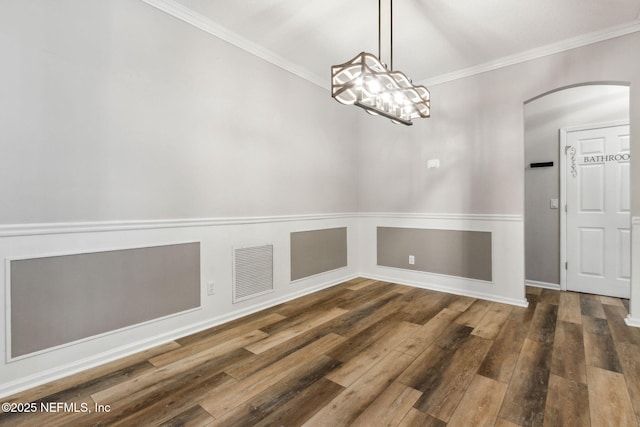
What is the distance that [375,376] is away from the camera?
6.32 feet

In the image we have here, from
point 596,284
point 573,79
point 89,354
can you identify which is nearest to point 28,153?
point 89,354

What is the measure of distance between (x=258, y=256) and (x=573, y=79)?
3733 millimetres

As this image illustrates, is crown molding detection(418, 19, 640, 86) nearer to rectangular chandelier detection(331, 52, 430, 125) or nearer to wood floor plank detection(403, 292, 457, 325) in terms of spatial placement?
rectangular chandelier detection(331, 52, 430, 125)

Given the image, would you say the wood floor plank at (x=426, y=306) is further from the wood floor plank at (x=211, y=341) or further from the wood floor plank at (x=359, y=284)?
the wood floor plank at (x=211, y=341)

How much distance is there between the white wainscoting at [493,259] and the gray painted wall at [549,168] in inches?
41.8

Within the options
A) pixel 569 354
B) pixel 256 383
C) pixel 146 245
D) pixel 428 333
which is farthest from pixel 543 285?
pixel 146 245

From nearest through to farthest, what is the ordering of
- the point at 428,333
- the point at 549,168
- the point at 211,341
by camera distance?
the point at 211,341 < the point at 428,333 < the point at 549,168

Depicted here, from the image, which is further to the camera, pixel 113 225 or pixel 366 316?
pixel 366 316

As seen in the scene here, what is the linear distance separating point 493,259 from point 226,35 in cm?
378

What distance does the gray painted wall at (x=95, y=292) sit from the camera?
183 centimetres

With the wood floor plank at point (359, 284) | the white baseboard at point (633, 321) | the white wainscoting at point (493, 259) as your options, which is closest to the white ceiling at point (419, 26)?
the white wainscoting at point (493, 259)

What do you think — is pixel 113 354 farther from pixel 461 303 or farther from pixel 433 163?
pixel 433 163

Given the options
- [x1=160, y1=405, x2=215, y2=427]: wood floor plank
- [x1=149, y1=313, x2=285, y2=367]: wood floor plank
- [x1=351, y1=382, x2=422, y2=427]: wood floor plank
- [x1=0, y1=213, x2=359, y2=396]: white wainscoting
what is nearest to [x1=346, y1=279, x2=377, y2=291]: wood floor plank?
[x1=0, y1=213, x2=359, y2=396]: white wainscoting

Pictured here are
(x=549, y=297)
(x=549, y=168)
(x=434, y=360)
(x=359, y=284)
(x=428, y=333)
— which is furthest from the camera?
(x=359, y=284)
